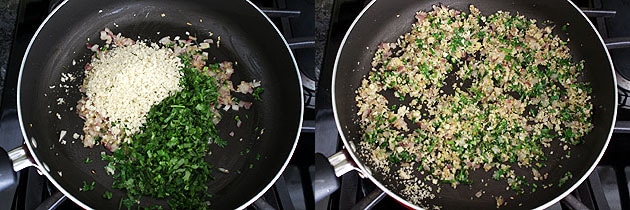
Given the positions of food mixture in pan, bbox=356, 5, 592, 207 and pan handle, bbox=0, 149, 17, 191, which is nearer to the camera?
pan handle, bbox=0, 149, 17, 191

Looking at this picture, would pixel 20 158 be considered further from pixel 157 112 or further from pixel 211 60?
pixel 211 60

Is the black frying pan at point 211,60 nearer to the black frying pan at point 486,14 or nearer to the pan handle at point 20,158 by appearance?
the pan handle at point 20,158

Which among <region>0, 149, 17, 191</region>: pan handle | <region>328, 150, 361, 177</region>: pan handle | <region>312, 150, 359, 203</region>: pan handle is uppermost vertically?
<region>0, 149, 17, 191</region>: pan handle

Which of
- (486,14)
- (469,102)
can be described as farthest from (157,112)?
(486,14)

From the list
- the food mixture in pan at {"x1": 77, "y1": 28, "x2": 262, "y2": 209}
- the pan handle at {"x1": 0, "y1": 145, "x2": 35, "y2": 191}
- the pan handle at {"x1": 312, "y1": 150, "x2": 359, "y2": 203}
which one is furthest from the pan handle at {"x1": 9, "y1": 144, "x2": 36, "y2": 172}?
the pan handle at {"x1": 312, "y1": 150, "x2": 359, "y2": 203}

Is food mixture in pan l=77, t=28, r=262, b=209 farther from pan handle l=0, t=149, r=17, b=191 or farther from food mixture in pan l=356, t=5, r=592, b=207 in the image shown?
food mixture in pan l=356, t=5, r=592, b=207

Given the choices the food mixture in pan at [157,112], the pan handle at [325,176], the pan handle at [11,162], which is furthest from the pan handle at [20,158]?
the pan handle at [325,176]

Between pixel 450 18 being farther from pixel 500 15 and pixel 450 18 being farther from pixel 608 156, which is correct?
pixel 608 156
